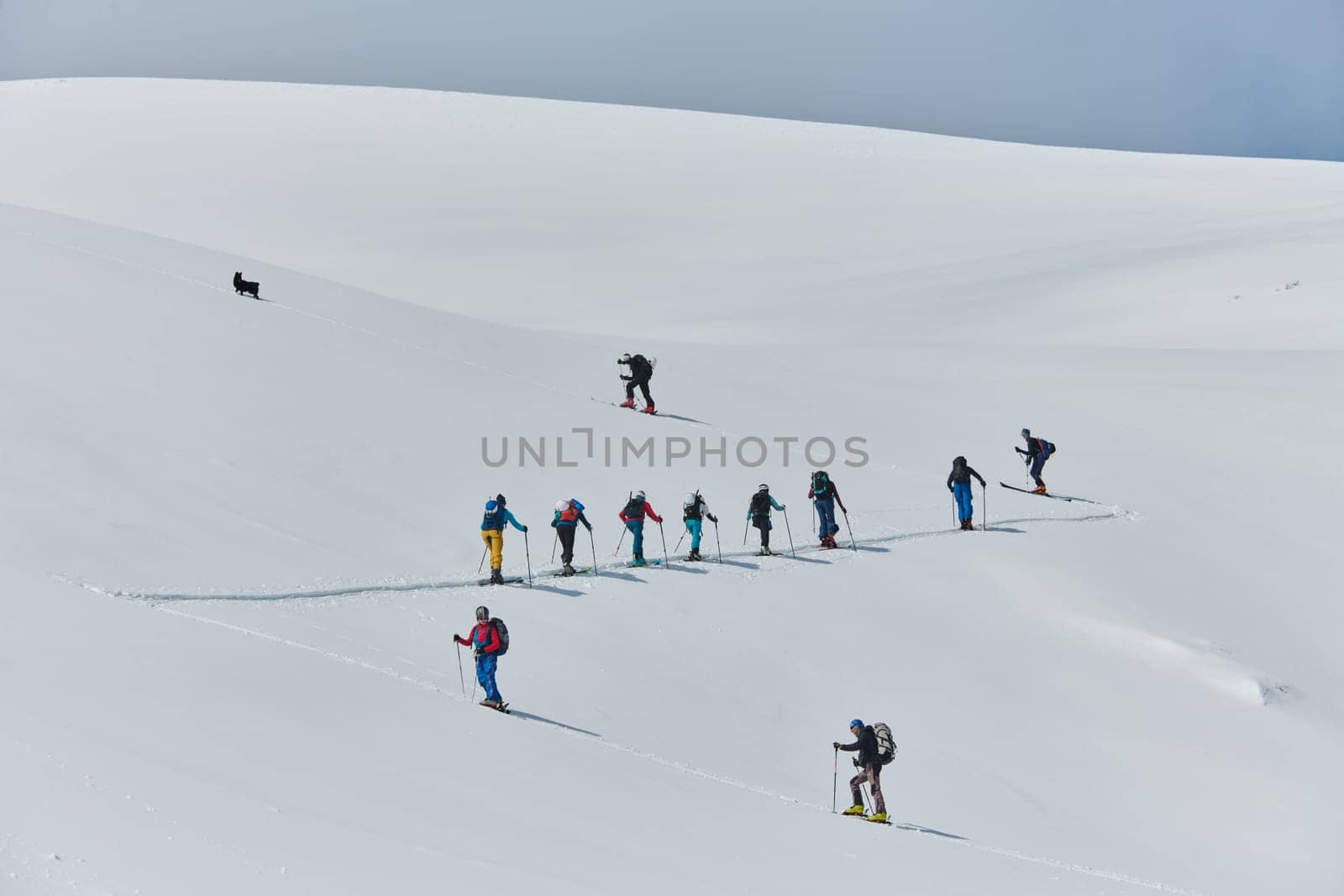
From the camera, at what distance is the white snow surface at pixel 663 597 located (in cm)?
888

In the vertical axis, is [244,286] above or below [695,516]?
above

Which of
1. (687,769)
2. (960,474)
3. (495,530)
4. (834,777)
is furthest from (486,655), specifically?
(960,474)

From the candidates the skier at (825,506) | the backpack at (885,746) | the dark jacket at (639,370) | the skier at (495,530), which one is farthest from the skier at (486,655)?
the dark jacket at (639,370)

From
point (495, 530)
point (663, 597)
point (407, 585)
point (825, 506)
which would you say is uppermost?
point (825, 506)

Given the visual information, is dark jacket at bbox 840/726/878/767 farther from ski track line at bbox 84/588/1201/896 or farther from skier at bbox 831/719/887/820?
ski track line at bbox 84/588/1201/896

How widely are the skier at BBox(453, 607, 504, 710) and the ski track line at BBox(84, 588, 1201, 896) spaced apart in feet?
0.73

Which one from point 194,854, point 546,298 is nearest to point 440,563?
point 194,854

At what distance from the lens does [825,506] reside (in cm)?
1841

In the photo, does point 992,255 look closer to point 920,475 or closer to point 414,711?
point 920,475

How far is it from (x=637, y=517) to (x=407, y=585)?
3.08m

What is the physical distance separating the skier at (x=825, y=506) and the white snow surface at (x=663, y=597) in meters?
0.24

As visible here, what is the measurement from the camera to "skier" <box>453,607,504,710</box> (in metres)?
11.9

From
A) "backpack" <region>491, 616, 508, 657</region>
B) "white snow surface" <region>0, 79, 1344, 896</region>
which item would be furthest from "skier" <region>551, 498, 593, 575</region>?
"backpack" <region>491, 616, 508, 657</region>

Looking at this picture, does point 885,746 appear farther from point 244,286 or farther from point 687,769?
point 244,286
